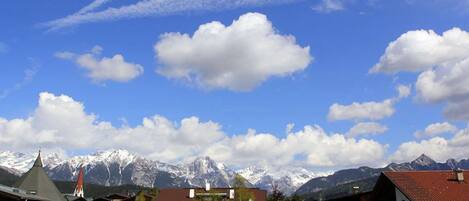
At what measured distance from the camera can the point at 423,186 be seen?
66188 mm

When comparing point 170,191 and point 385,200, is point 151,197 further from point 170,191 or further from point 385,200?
point 385,200

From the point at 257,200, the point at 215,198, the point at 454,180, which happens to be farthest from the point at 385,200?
the point at 257,200

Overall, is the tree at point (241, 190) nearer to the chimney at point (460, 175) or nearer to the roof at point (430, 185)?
the roof at point (430, 185)

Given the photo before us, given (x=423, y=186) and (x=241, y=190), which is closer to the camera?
(x=423, y=186)

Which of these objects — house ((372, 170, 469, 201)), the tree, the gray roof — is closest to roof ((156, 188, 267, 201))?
the gray roof

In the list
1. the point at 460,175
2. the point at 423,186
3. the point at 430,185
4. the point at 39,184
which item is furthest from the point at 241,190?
the point at 39,184

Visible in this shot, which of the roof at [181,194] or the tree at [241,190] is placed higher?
the roof at [181,194]

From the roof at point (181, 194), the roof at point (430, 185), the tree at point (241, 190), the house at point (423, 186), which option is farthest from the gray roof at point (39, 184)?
the roof at point (430, 185)

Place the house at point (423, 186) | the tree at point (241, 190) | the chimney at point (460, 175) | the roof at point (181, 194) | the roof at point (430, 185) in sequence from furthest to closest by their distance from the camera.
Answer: the roof at point (181, 194), the tree at point (241, 190), the chimney at point (460, 175), the house at point (423, 186), the roof at point (430, 185)

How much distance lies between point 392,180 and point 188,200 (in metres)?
49.9

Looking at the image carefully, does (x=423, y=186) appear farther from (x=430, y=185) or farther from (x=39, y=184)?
(x=39, y=184)

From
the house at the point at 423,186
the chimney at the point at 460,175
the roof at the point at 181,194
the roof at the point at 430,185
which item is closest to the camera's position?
the roof at the point at 430,185

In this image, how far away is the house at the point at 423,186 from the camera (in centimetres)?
6462

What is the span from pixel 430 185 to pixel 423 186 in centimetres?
94
